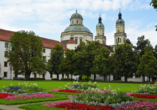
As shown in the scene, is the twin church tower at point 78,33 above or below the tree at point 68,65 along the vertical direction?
above

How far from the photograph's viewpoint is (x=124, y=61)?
53.6m

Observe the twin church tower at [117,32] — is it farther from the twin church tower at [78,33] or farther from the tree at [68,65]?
the tree at [68,65]

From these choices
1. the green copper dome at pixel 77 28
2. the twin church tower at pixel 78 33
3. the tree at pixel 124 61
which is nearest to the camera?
the tree at pixel 124 61

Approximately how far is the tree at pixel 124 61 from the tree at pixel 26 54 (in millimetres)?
20381

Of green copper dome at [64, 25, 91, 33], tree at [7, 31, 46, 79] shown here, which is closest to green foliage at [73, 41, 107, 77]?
tree at [7, 31, 46, 79]

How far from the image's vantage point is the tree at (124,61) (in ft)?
173

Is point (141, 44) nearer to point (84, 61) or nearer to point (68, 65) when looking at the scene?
point (84, 61)

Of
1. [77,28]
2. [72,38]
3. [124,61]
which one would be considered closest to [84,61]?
[124,61]

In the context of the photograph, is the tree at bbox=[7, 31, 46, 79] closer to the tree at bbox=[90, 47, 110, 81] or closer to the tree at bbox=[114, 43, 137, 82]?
the tree at bbox=[90, 47, 110, 81]

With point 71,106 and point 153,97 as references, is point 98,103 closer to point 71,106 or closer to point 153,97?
point 71,106

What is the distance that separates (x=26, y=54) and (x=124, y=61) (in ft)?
87.8

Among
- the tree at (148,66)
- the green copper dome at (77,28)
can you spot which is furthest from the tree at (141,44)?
the green copper dome at (77,28)

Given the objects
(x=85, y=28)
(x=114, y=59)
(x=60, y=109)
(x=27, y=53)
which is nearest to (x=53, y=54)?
(x=27, y=53)

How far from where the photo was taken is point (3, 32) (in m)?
67.2
